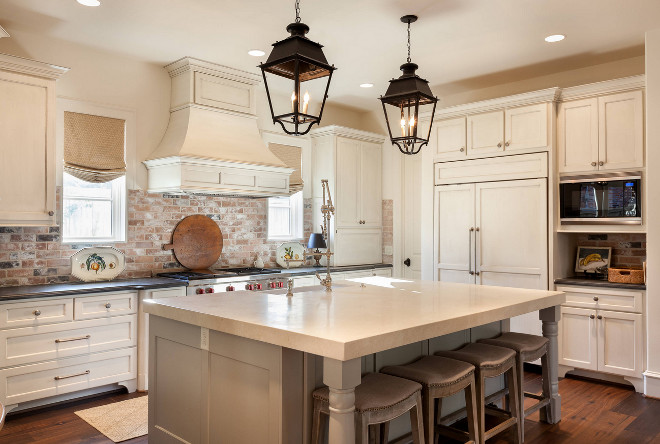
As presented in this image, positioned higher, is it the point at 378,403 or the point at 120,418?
the point at 378,403

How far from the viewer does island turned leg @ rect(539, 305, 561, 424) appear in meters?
3.60

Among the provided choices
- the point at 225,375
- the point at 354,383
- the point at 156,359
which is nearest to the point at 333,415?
the point at 354,383

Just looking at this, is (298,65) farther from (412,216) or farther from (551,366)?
(412,216)

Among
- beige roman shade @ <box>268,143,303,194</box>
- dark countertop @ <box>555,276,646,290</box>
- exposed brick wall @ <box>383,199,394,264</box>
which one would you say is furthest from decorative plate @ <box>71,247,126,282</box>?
dark countertop @ <box>555,276,646,290</box>

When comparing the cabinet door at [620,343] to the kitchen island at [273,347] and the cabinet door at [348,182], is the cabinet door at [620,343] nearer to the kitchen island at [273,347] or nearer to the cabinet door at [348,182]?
the kitchen island at [273,347]

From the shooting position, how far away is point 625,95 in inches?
177

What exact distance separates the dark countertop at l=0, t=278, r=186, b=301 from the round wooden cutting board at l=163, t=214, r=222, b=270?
49cm

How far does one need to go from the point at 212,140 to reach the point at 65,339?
2.09 meters

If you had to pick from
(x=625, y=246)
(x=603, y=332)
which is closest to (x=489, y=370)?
(x=603, y=332)

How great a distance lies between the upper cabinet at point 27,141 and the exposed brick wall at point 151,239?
0.37 meters

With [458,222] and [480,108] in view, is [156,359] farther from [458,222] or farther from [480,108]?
[480,108]

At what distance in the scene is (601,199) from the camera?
4633 millimetres

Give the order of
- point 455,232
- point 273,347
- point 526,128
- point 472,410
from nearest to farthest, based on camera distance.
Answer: point 273,347, point 472,410, point 526,128, point 455,232

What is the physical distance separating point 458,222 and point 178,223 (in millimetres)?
2888
